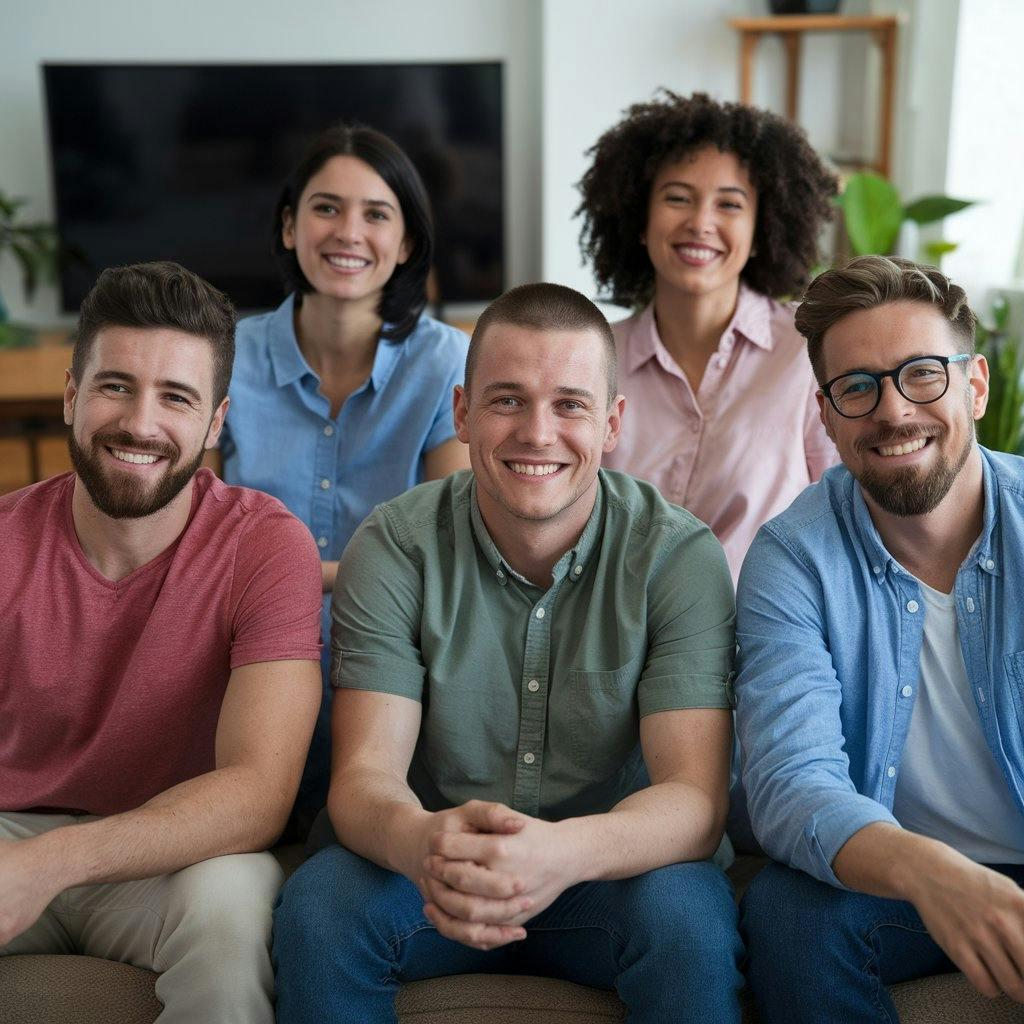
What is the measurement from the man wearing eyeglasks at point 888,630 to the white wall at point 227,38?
154 inches

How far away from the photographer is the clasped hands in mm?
1412

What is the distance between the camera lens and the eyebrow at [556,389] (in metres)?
1.73

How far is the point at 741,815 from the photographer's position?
6.36ft

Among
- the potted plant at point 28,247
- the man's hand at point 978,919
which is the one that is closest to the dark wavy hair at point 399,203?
the man's hand at point 978,919

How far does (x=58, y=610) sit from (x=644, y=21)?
4031 millimetres

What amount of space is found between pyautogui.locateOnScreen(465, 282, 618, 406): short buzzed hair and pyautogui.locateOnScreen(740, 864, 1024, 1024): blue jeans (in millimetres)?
714

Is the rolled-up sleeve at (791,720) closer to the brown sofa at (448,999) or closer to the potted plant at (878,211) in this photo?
the brown sofa at (448,999)

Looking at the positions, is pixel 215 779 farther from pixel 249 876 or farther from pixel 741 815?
pixel 741 815

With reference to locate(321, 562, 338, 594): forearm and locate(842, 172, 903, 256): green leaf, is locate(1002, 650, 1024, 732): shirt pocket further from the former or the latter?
locate(842, 172, 903, 256): green leaf

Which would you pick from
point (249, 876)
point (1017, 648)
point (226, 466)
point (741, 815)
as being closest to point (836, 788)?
point (1017, 648)

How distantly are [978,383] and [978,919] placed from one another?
2.44 ft

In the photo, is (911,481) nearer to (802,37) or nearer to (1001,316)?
(1001,316)

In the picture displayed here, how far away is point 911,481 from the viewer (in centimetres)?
163

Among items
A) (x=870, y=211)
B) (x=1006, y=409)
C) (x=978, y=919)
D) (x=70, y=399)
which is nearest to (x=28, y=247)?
(x=870, y=211)
